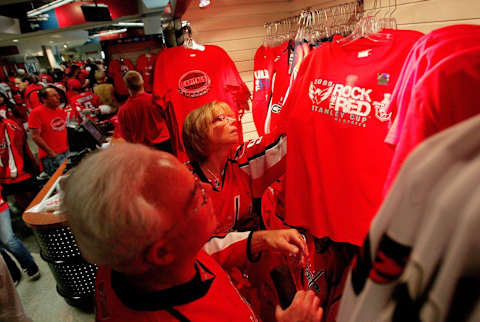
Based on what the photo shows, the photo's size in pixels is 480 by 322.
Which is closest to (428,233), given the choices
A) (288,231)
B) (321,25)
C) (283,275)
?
(283,275)

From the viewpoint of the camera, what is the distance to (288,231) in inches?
50.9

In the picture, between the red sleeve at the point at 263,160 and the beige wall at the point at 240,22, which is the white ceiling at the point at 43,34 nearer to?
the beige wall at the point at 240,22

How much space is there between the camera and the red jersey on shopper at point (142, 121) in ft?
13.0

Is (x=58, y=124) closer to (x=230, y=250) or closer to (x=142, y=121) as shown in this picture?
(x=142, y=121)

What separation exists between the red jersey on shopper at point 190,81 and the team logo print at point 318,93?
138 cm

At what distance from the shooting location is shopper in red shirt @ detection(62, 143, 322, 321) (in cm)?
71

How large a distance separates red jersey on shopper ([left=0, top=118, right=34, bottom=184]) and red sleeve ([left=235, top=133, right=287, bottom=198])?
3.80 meters

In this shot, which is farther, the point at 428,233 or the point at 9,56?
the point at 9,56

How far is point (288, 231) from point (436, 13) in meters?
1.50

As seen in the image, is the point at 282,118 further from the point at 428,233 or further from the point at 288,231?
the point at 428,233

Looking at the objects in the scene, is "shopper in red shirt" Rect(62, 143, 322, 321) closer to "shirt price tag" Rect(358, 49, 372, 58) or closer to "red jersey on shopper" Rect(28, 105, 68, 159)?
"shirt price tag" Rect(358, 49, 372, 58)

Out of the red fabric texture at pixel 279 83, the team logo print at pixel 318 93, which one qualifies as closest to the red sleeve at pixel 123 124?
the red fabric texture at pixel 279 83

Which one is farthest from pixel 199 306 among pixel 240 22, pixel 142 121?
pixel 142 121

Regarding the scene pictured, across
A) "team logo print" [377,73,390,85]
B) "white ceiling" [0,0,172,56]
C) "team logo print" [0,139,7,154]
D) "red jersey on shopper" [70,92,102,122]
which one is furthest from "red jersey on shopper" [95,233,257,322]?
"white ceiling" [0,0,172,56]
